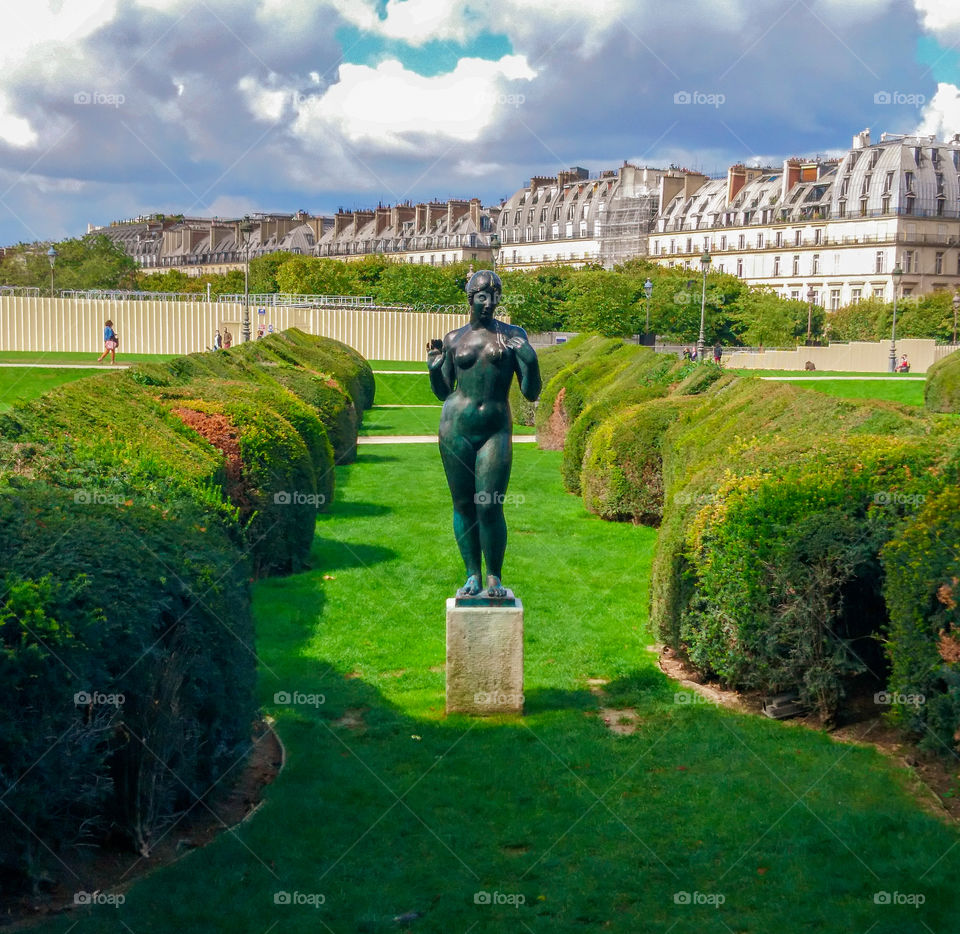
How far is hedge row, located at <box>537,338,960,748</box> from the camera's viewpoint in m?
7.11

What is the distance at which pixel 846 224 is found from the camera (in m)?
95.9

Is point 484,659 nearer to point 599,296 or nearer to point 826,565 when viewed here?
point 826,565

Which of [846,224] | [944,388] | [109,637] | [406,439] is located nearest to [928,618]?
[109,637]

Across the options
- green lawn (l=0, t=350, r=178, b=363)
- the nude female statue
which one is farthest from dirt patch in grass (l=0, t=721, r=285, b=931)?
green lawn (l=0, t=350, r=178, b=363)

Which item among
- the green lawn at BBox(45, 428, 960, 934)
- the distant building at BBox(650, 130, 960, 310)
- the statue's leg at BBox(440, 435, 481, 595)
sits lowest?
the green lawn at BBox(45, 428, 960, 934)

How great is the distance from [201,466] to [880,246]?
307 feet

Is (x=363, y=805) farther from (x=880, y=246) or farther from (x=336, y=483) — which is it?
(x=880, y=246)

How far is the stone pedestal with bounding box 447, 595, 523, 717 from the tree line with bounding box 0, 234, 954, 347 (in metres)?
51.7

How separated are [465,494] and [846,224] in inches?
3769

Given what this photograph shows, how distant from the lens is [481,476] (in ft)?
26.3

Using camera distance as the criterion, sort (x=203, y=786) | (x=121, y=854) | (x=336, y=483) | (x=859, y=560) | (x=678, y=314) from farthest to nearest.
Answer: (x=678, y=314) → (x=336, y=483) → (x=859, y=560) → (x=203, y=786) → (x=121, y=854)

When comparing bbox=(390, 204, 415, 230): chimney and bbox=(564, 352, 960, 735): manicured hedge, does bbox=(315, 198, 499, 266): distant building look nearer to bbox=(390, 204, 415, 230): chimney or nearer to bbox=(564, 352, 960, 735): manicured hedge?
bbox=(390, 204, 415, 230): chimney

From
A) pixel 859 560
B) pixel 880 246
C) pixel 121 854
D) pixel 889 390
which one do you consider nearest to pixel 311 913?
pixel 121 854

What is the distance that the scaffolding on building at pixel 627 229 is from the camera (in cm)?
11194
